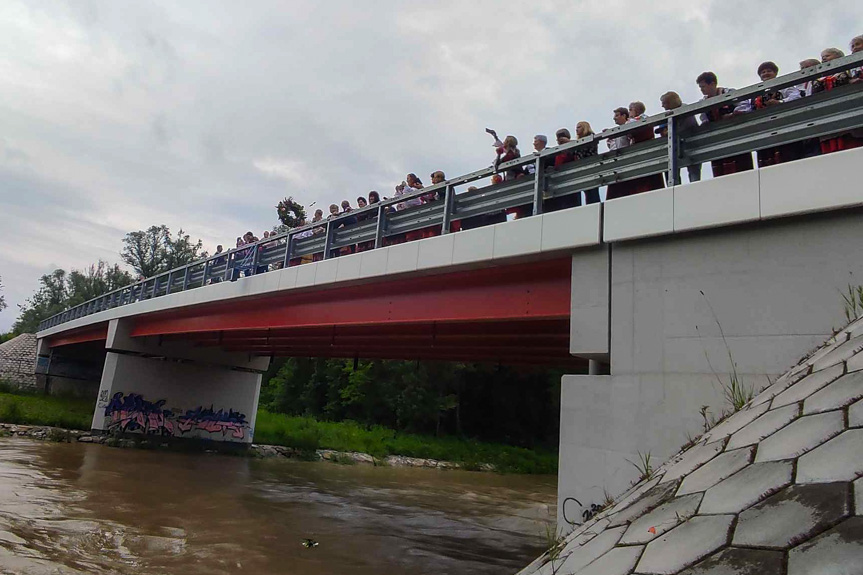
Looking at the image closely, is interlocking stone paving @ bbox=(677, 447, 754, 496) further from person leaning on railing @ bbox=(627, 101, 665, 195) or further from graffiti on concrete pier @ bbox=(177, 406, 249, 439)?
graffiti on concrete pier @ bbox=(177, 406, 249, 439)

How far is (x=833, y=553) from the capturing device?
2354 millimetres

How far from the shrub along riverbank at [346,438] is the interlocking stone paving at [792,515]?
2953 cm

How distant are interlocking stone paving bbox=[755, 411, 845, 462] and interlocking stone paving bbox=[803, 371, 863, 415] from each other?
0.08 metres

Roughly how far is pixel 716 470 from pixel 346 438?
33527 millimetres

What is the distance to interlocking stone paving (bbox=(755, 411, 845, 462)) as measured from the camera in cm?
327

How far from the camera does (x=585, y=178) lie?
27.3ft

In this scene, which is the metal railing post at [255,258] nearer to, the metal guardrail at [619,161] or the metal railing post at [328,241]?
the metal guardrail at [619,161]

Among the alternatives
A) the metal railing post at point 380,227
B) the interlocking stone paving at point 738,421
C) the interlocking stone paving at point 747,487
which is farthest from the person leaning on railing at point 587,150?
the interlocking stone paving at point 747,487

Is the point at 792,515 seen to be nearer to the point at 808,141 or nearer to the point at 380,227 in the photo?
the point at 808,141

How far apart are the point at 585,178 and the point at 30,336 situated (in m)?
57.8

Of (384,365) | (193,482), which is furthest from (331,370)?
(193,482)

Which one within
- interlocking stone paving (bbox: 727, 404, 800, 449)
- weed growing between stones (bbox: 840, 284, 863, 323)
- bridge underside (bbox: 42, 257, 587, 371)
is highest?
bridge underside (bbox: 42, 257, 587, 371)

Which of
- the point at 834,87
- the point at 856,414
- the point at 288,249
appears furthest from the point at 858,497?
the point at 288,249

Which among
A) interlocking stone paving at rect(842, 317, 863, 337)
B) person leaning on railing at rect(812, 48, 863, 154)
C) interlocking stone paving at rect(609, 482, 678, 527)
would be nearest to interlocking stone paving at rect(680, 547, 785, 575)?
interlocking stone paving at rect(609, 482, 678, 527)
